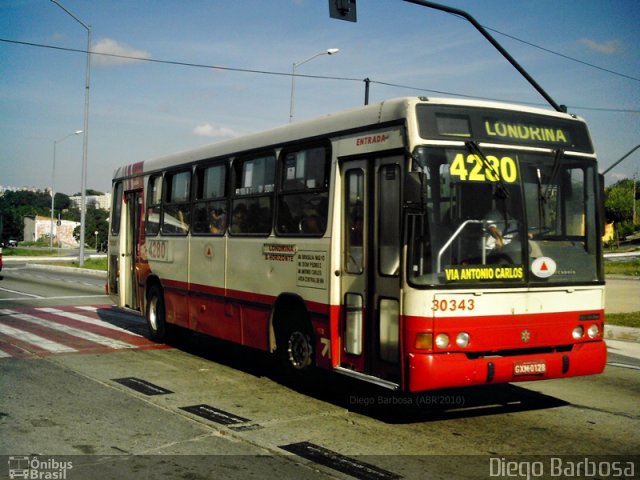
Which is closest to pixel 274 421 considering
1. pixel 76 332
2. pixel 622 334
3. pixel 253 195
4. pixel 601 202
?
pixel 253 195

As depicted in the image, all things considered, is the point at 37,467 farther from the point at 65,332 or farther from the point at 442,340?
the point at 65,332

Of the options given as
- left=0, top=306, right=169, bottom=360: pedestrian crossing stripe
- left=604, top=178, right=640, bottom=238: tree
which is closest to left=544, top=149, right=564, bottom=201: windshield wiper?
left=0, top=306, right=169, bottom=360: pedestrian crossing stripe

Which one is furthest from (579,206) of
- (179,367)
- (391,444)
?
(179,367)

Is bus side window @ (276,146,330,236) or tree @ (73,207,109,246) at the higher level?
tree @ (73,207,109,246)

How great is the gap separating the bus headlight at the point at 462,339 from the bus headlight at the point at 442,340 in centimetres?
12

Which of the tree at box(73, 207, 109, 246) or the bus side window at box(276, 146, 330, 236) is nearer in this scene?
the bus side window at box(276, 146, 330, 236)

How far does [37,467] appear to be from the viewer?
596 centimetres

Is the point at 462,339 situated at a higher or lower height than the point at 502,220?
lower

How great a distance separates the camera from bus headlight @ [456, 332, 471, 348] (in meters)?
7.16

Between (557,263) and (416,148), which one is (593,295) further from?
(416,148)

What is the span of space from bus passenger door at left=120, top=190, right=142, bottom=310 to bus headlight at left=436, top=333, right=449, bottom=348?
8.77 metres

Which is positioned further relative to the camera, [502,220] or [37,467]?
[502,220]

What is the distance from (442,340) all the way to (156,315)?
25.1 feet

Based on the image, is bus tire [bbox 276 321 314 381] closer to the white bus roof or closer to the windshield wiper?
the white bus roof
